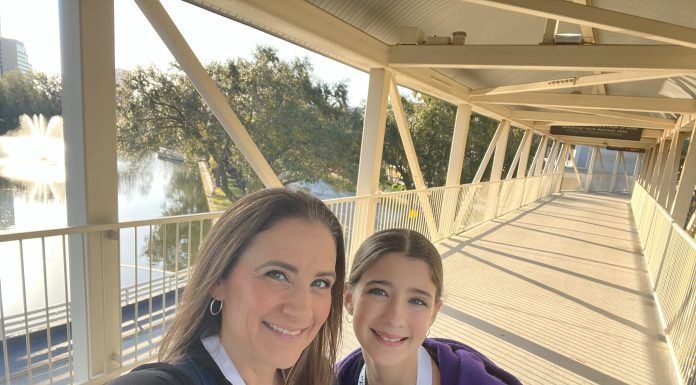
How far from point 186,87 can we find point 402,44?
1350 cm

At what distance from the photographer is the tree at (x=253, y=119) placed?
577 inches

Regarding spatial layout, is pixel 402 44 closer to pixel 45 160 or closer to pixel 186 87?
pixel 45 160

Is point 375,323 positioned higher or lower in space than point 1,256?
higher

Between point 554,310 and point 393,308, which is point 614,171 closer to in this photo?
point 554,310

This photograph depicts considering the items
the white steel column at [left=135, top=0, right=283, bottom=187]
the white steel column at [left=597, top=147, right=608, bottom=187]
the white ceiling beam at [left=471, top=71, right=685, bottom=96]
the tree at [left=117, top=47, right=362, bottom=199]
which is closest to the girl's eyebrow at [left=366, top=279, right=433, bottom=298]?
the white steel column at [left=135, top=0, right=283, bottom=187]

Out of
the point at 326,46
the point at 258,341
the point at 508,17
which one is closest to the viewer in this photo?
the point at 258,341

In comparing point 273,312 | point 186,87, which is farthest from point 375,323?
point 186,87

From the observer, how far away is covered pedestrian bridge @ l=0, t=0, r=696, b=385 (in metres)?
2.12

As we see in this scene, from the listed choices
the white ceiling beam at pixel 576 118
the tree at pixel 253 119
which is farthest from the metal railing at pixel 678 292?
the tree at pixel 253 119

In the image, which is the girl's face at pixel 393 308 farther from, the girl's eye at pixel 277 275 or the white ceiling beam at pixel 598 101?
the white ceiling beam at pixel 598 101

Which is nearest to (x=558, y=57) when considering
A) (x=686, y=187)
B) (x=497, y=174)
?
(x=686, y=187)

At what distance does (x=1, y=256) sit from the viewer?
2271 millimetres

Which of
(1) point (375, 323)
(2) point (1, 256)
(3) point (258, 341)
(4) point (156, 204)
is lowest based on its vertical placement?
(4) point (156, 204)

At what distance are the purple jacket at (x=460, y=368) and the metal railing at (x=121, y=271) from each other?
3.97 feet
